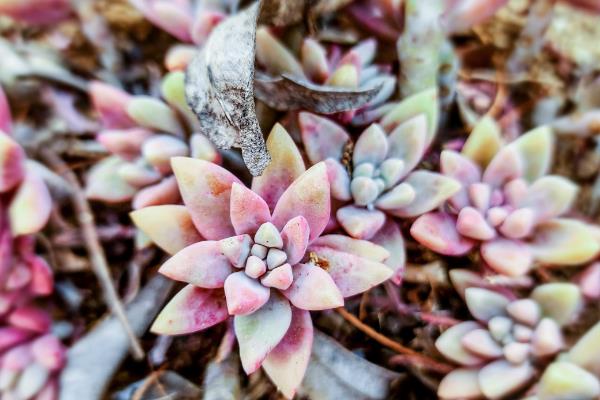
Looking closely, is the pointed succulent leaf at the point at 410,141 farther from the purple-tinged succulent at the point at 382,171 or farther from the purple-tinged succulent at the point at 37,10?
the purple-tinged succulent at the point at 37,10

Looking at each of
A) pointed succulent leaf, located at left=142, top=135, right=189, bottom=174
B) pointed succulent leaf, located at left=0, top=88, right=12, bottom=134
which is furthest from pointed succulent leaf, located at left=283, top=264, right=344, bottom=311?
pointed succulent leaf, located at left=0, top=88, right=12, bottom=134

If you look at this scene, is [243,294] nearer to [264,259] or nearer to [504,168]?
[264,259]

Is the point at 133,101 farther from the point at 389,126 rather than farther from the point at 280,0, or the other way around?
the point at 389,126

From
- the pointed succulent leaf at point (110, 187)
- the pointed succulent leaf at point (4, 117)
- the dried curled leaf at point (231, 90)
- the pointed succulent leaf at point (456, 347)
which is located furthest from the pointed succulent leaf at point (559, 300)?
the pointed succulent leaf at point (4, 117)

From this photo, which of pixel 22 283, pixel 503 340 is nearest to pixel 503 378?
pixel 503 340

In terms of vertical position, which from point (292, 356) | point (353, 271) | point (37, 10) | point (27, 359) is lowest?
point (27, 359)

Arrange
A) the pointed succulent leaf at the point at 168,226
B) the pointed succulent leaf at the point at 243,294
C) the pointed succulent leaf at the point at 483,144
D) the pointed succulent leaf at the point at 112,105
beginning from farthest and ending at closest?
the pointed succulent leaf at the point at 112,105
the pointed succulent leaf at the point at 483,144
the pointed succulent leaf at the point at 168,226
the pointed succulent leaf at the point at 243,294
